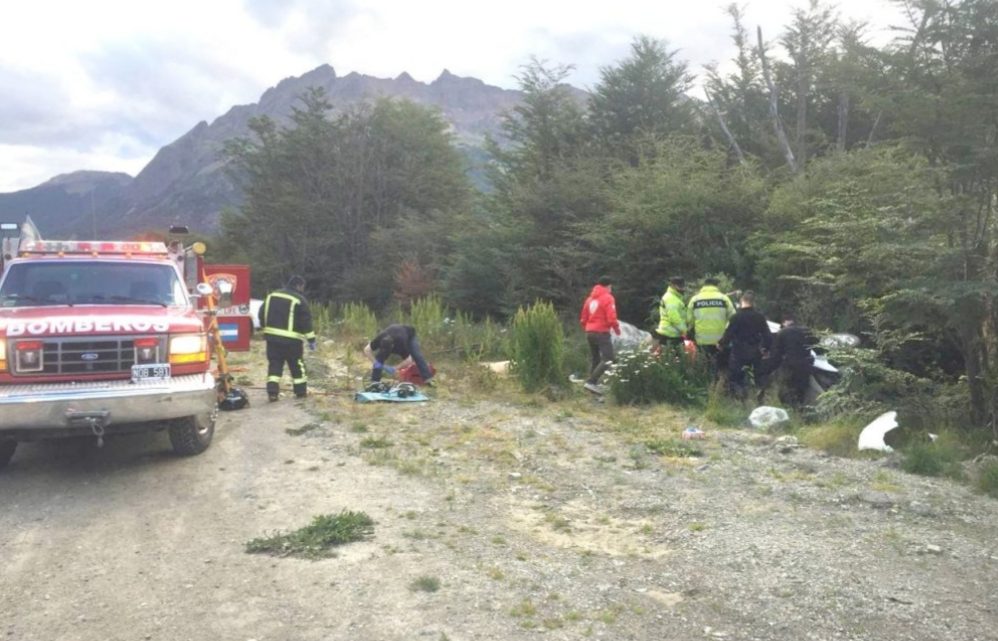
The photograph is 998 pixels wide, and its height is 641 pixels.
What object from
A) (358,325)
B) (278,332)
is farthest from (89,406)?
(358,325)

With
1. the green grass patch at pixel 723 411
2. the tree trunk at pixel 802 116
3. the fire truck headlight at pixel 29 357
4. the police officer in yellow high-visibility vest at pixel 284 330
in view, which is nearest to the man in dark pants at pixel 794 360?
the green grass patch at pixel 723 411

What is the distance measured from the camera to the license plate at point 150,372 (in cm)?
711

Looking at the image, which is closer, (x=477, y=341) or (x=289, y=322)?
(x=289, y=322)

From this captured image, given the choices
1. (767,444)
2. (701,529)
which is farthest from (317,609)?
(767,444)

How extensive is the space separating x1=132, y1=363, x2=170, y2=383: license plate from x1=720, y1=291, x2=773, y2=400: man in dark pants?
281 inches

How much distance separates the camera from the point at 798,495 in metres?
6.52

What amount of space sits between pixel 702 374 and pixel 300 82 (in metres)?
153

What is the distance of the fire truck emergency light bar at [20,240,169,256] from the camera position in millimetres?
8539

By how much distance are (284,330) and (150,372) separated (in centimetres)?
391

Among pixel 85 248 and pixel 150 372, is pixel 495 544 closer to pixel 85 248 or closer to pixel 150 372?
pixel 150 372

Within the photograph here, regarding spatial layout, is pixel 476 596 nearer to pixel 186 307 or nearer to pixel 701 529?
pixel 701 529

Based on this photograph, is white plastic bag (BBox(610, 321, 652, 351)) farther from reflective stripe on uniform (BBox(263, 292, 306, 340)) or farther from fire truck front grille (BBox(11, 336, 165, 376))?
fire truck front grille (BBox(11, 336, 165, 376))

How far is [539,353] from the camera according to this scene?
11.9 meters

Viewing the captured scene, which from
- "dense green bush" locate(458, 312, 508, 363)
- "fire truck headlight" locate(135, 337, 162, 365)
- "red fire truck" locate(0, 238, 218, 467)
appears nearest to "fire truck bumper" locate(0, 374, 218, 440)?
"red fire truck" locate(0, 238, 218, 467)
